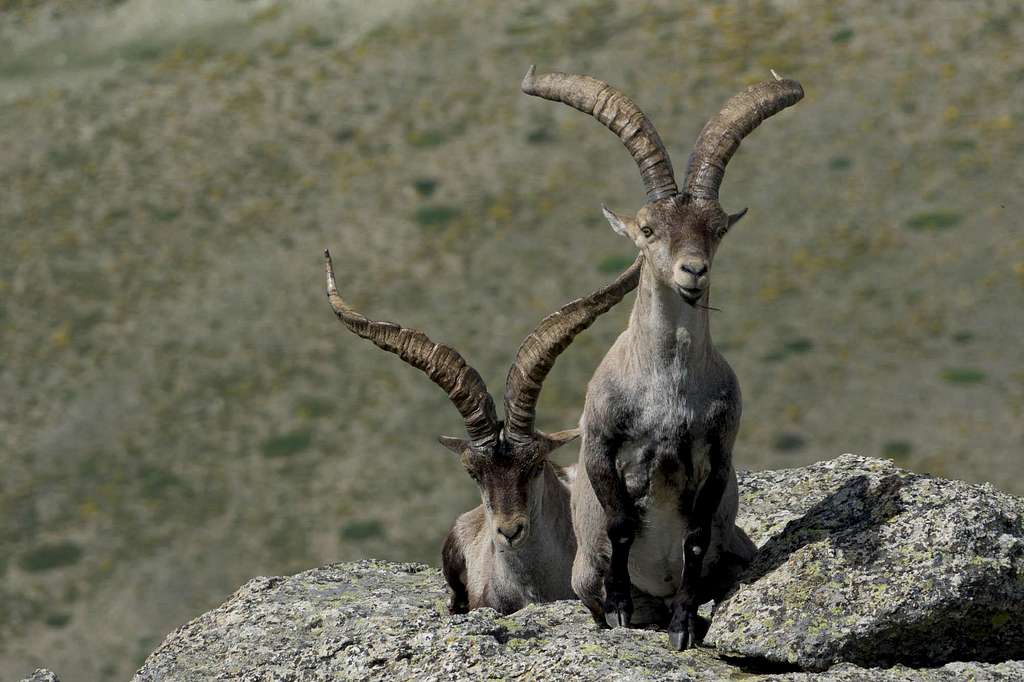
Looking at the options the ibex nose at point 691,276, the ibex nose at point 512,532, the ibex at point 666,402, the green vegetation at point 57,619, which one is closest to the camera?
the ibex nose at point 691,276

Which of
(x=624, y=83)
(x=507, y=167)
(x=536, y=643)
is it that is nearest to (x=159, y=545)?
(x=507, y=167)

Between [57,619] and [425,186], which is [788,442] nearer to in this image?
[425,186]

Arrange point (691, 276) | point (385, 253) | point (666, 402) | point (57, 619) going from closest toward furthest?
1. point (691, 276)
2. point (666, 402)
3. point (57, 619)
4. point (385, 253)

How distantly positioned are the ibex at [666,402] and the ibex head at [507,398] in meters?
1.31

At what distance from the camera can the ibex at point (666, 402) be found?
1092 cm

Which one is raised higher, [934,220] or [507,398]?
[934,220]

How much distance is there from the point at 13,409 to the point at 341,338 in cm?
740

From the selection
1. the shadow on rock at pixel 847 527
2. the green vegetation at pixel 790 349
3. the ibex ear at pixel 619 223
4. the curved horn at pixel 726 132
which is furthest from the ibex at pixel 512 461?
the green vegetation at pixel 790 349

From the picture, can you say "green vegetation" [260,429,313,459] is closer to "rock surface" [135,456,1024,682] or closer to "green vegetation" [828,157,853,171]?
"green vegetation" [828,157,853,171]

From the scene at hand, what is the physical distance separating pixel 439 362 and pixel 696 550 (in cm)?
305

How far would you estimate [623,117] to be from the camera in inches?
449

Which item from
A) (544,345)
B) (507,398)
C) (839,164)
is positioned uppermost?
(839,164)

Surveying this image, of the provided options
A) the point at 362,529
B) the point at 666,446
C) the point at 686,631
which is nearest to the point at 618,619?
the point at 686,631

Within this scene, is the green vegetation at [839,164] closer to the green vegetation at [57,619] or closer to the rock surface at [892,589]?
the green vegetation at [57,619]
